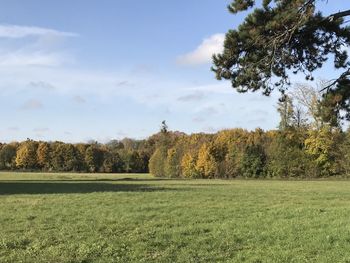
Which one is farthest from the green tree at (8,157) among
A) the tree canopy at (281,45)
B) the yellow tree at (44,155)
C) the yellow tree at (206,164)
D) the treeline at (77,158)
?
the tree canopy at (281,45)

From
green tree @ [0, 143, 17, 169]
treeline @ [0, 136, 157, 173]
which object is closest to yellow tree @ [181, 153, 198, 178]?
treeline @ [0, 136, 157, 173]

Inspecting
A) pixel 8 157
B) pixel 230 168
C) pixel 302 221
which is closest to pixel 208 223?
pixel 302 221

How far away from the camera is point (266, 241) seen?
13273mm

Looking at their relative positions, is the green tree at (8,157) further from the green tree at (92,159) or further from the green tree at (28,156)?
the green tree at (92,159)

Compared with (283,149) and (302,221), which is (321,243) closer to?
(302,221)

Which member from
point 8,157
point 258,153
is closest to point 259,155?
point 258,153

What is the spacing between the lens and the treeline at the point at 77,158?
12425cm

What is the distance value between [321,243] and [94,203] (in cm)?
1589

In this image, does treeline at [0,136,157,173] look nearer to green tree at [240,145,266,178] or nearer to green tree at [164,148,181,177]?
green tree at [164,148,181,177]

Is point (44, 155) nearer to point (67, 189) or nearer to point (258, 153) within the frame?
point (258, 153)

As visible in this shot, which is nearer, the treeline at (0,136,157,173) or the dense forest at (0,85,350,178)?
the dense forest at (0,85,350,178)

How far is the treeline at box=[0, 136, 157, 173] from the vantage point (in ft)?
408

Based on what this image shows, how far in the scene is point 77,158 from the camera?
124250 millimetres

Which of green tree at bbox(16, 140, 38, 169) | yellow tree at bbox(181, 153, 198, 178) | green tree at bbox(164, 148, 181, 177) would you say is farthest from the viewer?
green tree at bbox(16, 140, 38, 169)
